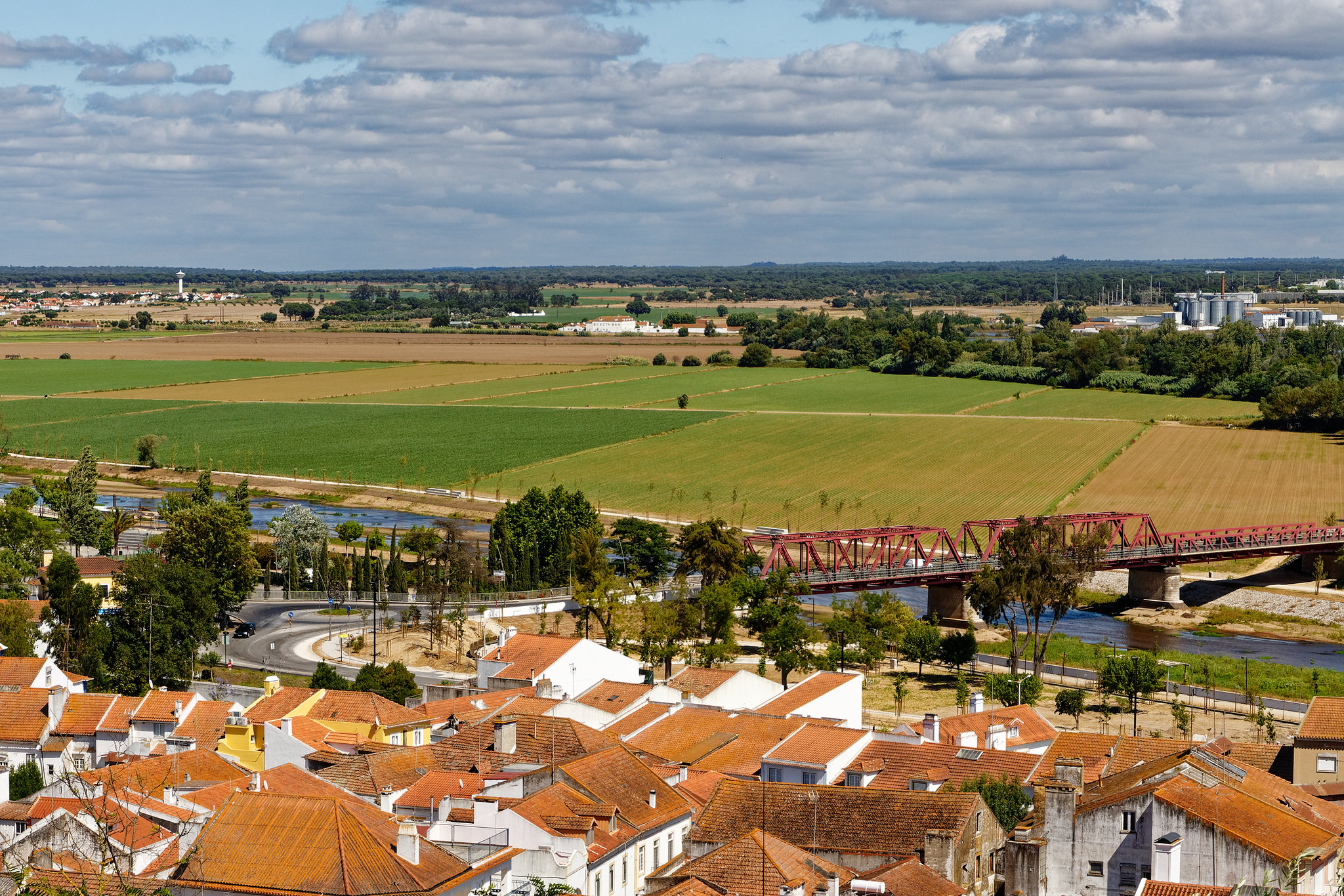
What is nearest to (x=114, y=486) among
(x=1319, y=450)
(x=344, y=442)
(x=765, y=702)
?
(x=344, y=442)

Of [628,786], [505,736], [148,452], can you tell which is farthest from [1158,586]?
[148,452]

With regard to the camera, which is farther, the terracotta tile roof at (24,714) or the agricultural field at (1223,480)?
the agricultural field at (1223,480)

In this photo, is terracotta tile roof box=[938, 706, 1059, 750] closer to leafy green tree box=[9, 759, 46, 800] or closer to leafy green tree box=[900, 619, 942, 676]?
leafy green tree box=[900, 619, 942, 676]

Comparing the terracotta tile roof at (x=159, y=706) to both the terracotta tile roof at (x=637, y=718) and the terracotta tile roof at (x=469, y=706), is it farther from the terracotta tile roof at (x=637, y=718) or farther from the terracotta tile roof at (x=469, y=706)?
the terracotta tile roof at (x=637, y=718)

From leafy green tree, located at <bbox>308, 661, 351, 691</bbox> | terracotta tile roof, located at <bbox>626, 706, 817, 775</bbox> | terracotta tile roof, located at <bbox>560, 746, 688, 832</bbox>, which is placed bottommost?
leafy green tree, located at <bbox>308, 661, 351, 691</bbox>

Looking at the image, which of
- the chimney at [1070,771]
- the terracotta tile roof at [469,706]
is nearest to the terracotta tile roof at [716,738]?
the terracotta tile roof at [469,706]

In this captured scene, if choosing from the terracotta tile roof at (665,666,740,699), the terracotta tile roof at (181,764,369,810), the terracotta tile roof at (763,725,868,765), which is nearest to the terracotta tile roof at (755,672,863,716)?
the terracotta tile roof at (665,666,740,699)

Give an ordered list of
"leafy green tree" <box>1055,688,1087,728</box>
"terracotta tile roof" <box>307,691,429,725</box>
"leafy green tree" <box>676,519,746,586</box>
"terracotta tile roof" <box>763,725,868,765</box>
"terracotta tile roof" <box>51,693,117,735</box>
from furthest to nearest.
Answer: "leafy green tree" <box>676,519,746,586</box>, "leafy green tree" <box>1055,688,1087,728</box>, "terracotta tile roof" <box>51,693,117,735</box>, "terracotta tile roof" <box>307,691,429,725</box>, "terracotta tile roof" <box>763,725,868,765</box>
